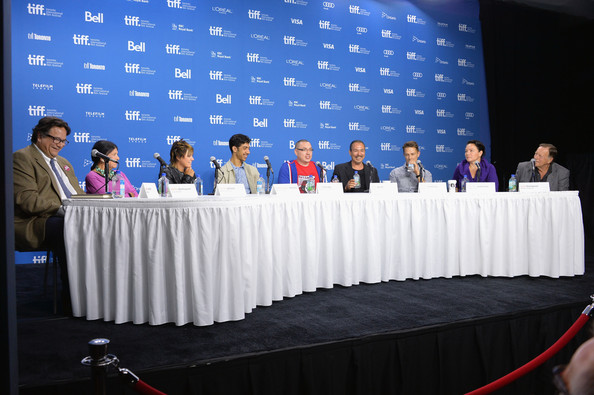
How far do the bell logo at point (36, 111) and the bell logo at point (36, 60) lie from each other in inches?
17.1

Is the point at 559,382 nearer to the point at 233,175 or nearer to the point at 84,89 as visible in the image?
the point at 233,175

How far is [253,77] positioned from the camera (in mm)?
5707

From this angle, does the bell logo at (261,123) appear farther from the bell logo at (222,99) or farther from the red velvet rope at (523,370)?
the red velvet rope at (523,370)

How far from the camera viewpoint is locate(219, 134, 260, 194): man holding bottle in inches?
181

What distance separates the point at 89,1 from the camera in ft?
15.9

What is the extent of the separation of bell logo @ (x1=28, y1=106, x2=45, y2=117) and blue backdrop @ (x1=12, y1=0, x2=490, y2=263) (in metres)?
0.01

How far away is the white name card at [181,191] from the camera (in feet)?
8.46

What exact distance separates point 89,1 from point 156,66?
92 cm

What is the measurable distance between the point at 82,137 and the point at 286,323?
3514 mm

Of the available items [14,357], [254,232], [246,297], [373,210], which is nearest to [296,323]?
[246,297]

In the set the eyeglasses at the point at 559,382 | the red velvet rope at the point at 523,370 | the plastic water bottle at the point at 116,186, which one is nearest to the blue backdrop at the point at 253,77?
the plastic water bottle at the point at 116,186

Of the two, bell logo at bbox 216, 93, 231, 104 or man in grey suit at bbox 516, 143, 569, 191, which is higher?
bell logo at bbox 216, 93, 231, 104

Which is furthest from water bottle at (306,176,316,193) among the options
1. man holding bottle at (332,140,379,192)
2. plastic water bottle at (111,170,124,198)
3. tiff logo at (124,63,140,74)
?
tiff logo at (124,63,140,74)

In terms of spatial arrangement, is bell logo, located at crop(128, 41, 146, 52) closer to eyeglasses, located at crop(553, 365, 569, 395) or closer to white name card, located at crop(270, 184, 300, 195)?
white name card, located at crop(270, 184, 300, 195)
